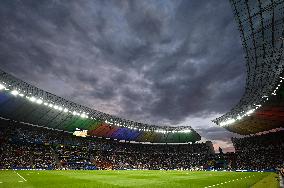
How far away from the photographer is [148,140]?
8938 centimetres

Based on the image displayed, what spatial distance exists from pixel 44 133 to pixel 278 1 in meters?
59.2

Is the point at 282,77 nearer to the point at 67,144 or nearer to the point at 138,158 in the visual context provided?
the point at 67,144

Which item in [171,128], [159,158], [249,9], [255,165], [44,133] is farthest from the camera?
[159,158]

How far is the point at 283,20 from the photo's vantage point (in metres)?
18.2

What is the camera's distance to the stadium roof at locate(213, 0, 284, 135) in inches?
707

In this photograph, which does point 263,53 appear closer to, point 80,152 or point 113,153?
point 80,152

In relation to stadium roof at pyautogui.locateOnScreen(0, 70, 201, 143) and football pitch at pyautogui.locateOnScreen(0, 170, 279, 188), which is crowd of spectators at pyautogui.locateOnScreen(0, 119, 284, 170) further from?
football pitch at pyautogui.locateOnScreen(0, 170, 279, 188)

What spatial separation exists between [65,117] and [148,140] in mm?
40881

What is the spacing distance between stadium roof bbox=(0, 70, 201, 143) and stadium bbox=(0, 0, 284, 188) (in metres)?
0.19

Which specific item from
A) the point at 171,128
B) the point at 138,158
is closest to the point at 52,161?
the point at 138,158

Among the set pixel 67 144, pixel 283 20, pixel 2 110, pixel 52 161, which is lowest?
pixel 52 161

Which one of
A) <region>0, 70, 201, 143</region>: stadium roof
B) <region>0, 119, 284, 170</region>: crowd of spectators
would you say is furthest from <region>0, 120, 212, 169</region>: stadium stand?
<region>0, 70, 201, 143</region>: stadium roof

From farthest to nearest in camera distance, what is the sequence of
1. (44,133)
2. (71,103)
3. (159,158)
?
(159,158) → (44,133) → (71,103)

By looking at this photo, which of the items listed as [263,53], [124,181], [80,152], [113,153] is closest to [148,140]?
[113,153]
